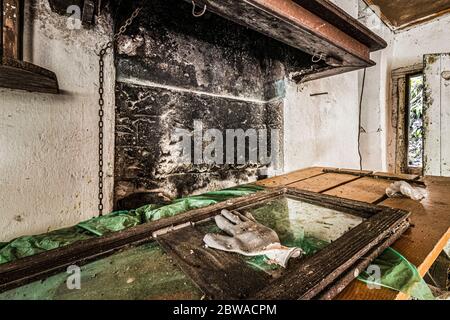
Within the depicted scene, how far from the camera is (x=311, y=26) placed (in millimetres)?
1629

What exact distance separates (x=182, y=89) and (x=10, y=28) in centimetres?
123

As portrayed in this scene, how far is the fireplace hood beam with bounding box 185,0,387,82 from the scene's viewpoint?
1333 millimetres

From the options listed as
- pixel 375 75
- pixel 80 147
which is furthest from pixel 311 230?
pixel 375 75

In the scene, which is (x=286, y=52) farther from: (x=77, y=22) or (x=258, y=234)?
(x=258, y=234)

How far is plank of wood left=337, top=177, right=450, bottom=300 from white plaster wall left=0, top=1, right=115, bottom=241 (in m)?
1.63

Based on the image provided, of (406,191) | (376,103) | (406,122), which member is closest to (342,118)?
(376,103)

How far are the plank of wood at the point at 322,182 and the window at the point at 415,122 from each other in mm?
3032

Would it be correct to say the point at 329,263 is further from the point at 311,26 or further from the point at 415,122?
the point at 415,122

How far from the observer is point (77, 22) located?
152 centimetres

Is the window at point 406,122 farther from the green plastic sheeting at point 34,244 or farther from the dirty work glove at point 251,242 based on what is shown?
the green plastic sheeting at point 34,244

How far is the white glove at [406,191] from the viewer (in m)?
1.61

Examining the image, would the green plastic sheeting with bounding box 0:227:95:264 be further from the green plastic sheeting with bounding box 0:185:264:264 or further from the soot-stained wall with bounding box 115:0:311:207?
the soot-stained wall with bounding box 115:0:311:207

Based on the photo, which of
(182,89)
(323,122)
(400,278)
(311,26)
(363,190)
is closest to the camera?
(400,278)

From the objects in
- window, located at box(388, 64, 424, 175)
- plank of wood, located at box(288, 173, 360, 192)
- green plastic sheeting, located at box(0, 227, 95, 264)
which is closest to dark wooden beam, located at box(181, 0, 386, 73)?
plank of wood, located at box(288, 173, 360, 192)
